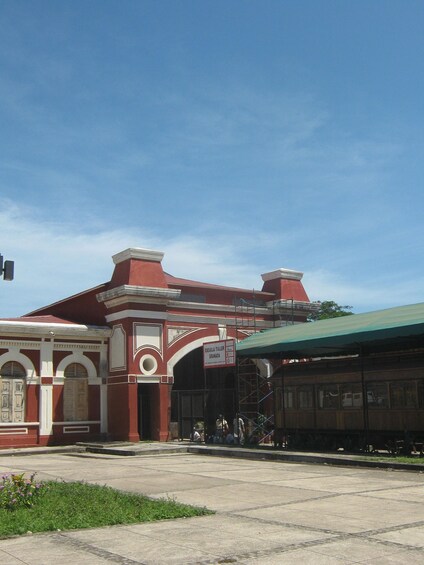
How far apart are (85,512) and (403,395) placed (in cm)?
1399

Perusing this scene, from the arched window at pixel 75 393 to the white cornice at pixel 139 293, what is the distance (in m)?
3.32

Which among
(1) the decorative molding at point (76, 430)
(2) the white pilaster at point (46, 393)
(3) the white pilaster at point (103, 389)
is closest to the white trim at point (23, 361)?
(2) the white pilaster at point (46, 393)

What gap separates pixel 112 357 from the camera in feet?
100

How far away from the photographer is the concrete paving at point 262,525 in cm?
745

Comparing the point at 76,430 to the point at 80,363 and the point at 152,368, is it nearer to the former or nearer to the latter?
the point at 80,363

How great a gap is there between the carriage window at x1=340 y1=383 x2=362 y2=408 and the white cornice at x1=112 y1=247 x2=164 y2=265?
11216 mm

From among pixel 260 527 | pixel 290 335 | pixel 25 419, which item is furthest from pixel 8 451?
pixel 260 527

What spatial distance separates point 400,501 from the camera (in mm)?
11602

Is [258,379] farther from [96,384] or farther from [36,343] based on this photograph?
[36,343]

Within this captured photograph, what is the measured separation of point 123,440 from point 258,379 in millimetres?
7511

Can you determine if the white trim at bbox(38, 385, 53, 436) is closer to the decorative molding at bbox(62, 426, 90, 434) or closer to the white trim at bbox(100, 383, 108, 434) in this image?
the decorative molding at bbox(62, 426, 90, 434)

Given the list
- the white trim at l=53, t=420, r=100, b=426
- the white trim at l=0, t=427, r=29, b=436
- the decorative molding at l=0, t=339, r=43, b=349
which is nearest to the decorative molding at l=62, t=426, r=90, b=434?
the white trim at l=53, t=420, r=100, b=426

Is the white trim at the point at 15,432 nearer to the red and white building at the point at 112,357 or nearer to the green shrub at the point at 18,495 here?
the red and white building at the point at 112,357

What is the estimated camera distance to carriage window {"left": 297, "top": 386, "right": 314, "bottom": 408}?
25266 millimetres
